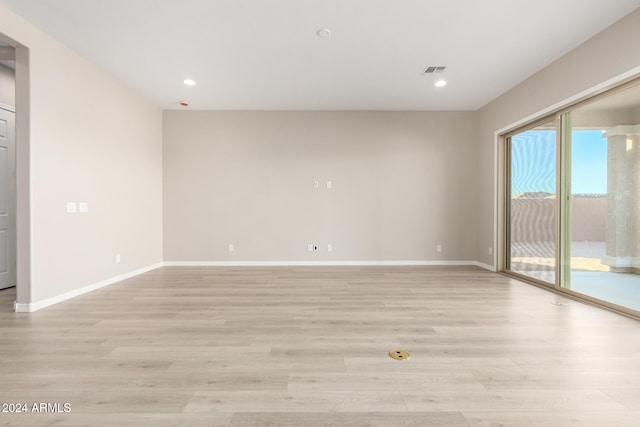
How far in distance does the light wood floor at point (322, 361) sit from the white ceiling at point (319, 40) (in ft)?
9.77

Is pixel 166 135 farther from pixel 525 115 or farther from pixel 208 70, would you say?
pixel 525 115

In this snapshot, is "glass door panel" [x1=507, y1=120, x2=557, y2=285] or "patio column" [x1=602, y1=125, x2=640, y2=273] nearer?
"patio column" [x1=602, y1=125, x2=640, y2=273]

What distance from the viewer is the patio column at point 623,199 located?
2.91 metres

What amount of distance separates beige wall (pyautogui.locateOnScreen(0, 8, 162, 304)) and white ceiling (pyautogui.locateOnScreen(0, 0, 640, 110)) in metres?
0.35

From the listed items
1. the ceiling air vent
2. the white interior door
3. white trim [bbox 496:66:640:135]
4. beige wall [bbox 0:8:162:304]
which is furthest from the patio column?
the white interior door

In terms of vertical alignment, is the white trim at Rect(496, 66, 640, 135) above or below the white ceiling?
below

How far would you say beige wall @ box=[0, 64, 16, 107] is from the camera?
378 centimetres

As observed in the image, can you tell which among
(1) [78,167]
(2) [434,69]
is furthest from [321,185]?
(1) [78,167]

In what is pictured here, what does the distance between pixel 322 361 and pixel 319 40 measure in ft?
10.5

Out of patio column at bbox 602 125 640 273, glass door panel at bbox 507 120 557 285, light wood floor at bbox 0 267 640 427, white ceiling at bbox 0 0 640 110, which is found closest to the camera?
light wood floor at bbox 0 267 640 427

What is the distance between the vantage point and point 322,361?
1.95 metres

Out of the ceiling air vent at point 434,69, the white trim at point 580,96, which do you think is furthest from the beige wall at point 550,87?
the ceiling air vent at point 434,69

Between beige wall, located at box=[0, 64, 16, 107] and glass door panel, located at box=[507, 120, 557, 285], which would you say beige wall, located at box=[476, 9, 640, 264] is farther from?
beige wall, located at box=[0, 64, 16, 107]

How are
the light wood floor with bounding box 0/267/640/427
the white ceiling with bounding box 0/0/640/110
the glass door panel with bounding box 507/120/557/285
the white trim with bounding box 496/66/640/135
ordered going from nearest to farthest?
1. the light wood floor with bounding box 0/267/640/427
2. the white ceiling with bounding box 0/0/640/110
3. the white trim with bounding box 496/66/640/135
4. the glass door panel with bounding box 507/120/557/285
